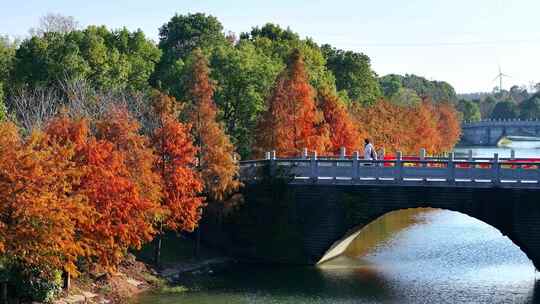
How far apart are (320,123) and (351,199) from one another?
13.9 metres

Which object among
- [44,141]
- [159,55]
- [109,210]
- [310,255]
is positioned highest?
[159,55]

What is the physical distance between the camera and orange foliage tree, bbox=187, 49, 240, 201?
48.0 metres

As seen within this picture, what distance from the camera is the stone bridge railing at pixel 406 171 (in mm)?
47094

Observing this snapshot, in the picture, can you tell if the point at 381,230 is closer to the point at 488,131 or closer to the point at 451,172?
the point at 451,172

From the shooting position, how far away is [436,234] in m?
62.3

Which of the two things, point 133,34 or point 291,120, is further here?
point 133,34

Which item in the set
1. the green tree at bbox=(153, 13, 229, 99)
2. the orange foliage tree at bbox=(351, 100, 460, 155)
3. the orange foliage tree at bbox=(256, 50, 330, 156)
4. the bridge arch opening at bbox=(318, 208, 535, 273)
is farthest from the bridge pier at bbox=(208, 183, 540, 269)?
the green tree at bbox=(153, 13, 229, 99)

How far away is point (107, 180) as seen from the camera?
3922 centimetres

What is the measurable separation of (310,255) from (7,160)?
2122 cm

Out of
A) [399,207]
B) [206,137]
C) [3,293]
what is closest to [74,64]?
[206,137]

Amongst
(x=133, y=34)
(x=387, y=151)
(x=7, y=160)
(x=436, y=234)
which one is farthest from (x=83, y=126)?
(x=387, y=151)

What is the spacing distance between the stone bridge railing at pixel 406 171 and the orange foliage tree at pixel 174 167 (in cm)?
638

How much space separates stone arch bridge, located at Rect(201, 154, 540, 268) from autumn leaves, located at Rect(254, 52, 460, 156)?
4437 millimetres

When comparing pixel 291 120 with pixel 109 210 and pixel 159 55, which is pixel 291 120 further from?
pixel 159 55
